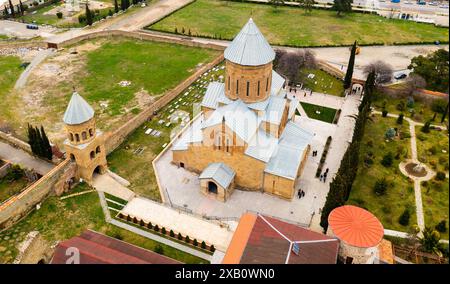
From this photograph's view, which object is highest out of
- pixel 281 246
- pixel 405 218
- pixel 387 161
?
pixel 281 246

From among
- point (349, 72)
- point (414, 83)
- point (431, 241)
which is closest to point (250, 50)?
point (431, 241)

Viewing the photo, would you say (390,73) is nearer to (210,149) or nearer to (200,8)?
(210,149)

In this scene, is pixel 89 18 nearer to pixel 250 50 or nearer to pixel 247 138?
pixel 250 50

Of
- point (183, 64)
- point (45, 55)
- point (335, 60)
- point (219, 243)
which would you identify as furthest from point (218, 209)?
point (45, 55)

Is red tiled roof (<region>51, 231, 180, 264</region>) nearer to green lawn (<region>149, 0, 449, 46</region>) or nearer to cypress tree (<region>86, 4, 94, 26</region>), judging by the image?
green lawn (<region>149, 0, 449, 46</region>)

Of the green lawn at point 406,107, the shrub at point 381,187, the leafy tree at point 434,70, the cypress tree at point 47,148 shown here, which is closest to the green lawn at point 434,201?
the shrub at point 381,187

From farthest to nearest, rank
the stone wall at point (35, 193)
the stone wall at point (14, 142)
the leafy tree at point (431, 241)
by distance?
the stone wall at point (14, 142), the stone wall at point (35, 193), the leafy tree at point (431, 241)

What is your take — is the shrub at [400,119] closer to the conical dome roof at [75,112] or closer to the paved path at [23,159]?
the conical dome roof at [75,112]
